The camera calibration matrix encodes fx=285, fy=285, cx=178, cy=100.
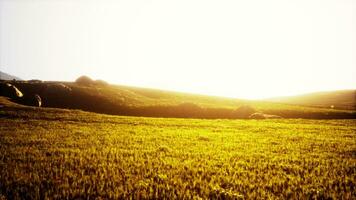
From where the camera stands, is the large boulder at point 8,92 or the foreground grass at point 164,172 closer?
the foreground grass at point 164,172

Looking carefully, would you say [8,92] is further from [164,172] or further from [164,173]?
[164,173]

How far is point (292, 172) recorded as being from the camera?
12852 millimetres

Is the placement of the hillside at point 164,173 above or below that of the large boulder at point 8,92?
below

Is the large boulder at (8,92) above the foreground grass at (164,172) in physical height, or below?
above

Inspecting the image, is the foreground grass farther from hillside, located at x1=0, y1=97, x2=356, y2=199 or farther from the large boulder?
the large boulder

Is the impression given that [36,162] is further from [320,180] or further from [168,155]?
[320,180]

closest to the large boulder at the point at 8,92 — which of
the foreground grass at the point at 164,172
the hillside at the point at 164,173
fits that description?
the foreground grass at the point at 164,172

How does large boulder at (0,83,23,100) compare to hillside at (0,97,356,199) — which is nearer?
hillside at (0,97,356,199)

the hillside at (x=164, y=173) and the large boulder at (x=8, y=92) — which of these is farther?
the large boulder at (x=8, y=92)

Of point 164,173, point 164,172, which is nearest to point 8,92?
point 164,172

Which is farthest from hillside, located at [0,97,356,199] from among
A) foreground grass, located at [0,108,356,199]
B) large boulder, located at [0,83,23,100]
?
large boulder, located at [0,83,23,100]

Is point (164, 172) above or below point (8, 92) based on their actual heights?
below

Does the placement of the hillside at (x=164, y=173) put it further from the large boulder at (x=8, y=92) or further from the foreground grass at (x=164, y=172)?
the large boulder at (x=8, y=92)

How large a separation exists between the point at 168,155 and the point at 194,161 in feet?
6.60
